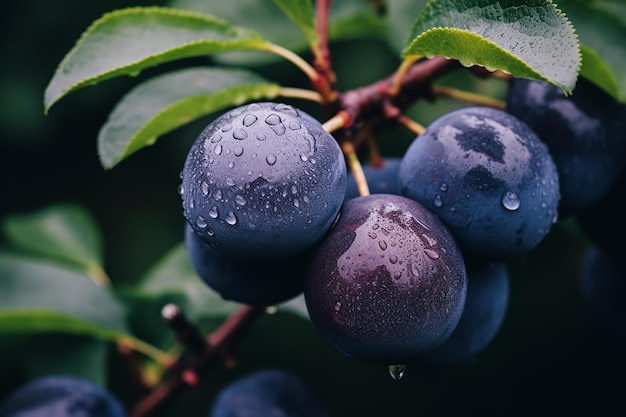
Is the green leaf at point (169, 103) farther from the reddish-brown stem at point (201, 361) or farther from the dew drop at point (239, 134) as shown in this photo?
the reddish-brown stem at point (201, 361)

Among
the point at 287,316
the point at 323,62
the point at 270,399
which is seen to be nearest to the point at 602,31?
the point at 323,62

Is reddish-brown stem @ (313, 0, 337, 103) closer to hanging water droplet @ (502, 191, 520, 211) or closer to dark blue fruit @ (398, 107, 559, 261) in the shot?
dark blue fruit @ (398, 107, 559, 261)

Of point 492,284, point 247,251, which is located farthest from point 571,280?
point 247,251

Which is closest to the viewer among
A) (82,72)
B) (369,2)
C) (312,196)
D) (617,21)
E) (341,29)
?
(312,196)

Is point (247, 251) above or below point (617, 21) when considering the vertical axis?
below

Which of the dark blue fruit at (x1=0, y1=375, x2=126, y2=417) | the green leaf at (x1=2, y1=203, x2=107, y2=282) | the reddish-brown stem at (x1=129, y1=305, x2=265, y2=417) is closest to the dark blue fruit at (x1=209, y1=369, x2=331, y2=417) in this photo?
the reddish-brown stem at (x1=129, y1=305, x2=265, y2=417)

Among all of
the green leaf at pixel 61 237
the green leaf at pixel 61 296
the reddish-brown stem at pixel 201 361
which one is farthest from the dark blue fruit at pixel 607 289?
the green leaf at pixel 61 237

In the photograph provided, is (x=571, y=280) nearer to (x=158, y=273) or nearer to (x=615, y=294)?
(x=615, y=294)

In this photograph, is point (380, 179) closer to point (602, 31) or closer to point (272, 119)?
point (272, 119)
